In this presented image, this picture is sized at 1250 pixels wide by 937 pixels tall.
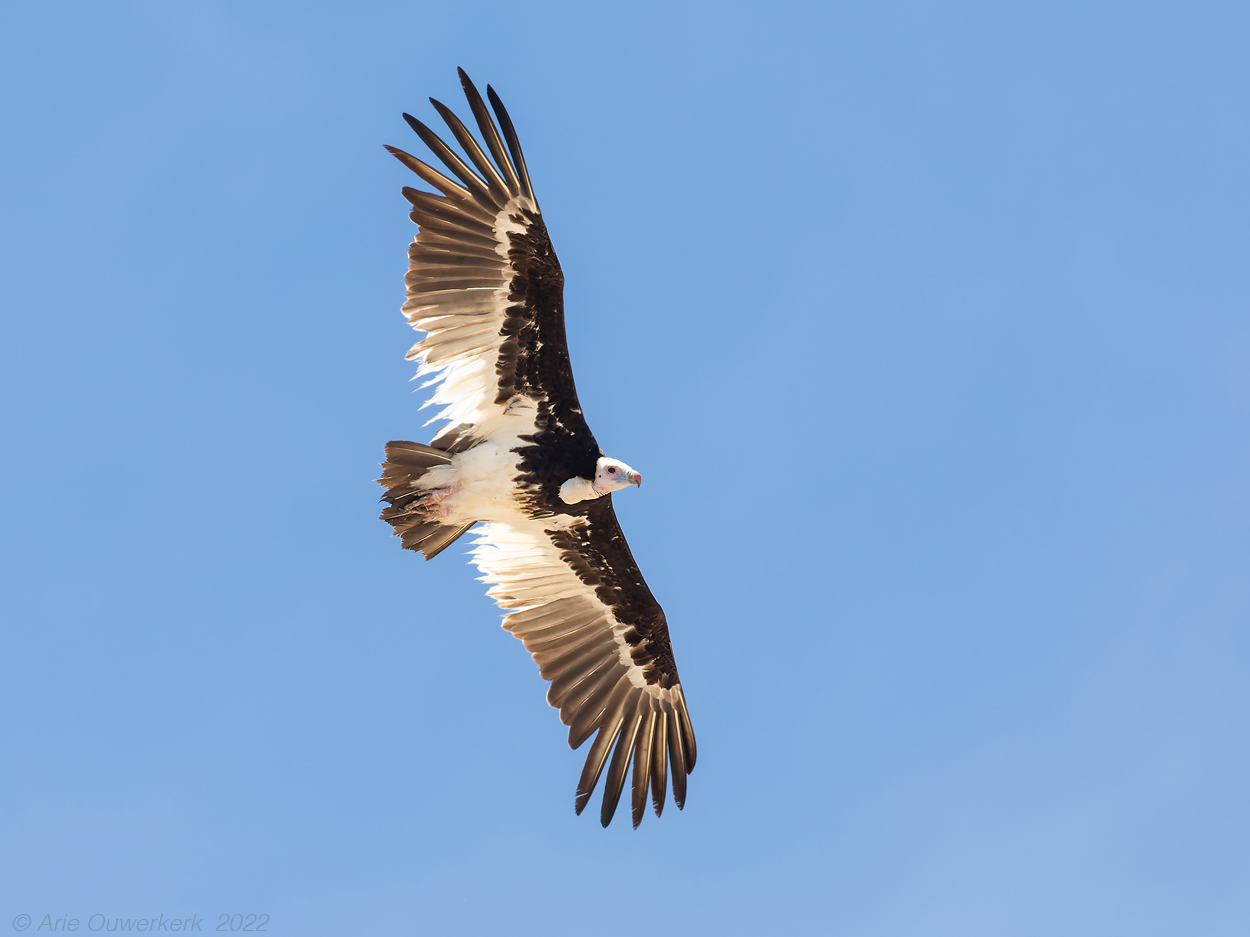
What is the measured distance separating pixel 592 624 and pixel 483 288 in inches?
169

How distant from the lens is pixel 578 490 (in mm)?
13414

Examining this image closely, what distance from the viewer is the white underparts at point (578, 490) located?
1341 centimetres

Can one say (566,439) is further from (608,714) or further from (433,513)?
(608,714)

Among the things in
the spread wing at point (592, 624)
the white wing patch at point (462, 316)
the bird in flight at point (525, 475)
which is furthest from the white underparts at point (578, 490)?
the white wing patch at point (462, 316)

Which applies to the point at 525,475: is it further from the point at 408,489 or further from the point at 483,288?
the point at 483,288

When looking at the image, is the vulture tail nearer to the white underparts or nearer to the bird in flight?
the bird in flight

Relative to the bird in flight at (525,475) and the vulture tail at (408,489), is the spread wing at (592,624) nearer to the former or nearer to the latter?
the bird in flight at (525,475)

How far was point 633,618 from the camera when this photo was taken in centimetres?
1482

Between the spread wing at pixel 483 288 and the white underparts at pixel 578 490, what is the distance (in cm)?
66

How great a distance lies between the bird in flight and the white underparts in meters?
0.01

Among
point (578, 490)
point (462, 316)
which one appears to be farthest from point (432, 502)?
point (462, 316)

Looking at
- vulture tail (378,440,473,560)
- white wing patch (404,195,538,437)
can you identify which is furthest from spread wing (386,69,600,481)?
vulture tail (378,440,473,560)

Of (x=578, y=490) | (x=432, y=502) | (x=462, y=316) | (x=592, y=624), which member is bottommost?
(x=592, y=624)

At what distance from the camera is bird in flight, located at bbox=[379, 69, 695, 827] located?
12609 mm
